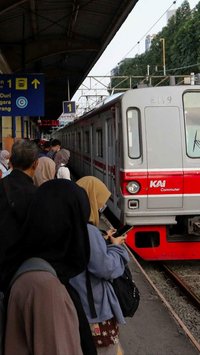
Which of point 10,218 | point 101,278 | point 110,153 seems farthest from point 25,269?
point 110,153

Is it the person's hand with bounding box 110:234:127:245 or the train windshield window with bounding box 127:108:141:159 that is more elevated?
the train windshield window with bounding box 127:108:141:159

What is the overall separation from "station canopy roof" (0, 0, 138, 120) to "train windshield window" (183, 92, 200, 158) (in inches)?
146

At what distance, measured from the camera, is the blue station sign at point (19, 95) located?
36.9ft

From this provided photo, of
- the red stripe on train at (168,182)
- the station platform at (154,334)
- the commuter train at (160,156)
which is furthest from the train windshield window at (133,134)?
the station platform at (154,334)

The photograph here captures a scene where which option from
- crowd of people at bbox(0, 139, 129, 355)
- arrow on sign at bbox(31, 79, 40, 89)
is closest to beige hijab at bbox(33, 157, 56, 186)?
crowd of people at bbox(0, 139, 129, 355)

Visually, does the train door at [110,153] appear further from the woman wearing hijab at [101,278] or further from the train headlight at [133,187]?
the woman wearing hijab at [101,278]

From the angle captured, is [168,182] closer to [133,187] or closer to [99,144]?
[133,187]

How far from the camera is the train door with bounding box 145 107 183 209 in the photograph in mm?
6656

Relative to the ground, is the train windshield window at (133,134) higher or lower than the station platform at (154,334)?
higher

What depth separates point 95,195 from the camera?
259 centimetres

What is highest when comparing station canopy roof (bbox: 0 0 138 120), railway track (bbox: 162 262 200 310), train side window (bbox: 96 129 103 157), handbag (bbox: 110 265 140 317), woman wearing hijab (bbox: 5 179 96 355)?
station canopy roof (bbox: 0 0 138 120)

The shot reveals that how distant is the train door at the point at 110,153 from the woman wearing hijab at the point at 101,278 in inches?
213

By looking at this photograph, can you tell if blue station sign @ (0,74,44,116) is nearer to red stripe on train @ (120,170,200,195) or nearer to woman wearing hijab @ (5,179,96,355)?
red stripe on train @ (120,170,200,195)

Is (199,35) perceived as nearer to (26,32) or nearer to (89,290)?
(26,32)
